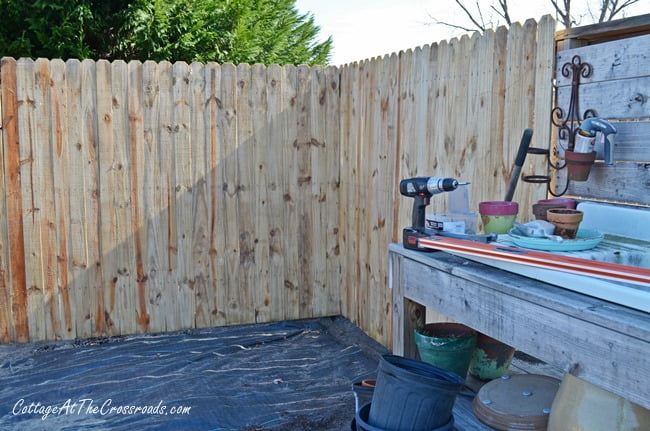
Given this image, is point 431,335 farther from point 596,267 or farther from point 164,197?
point 164,197

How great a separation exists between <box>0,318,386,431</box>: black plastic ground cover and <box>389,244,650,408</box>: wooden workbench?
4.26 feet

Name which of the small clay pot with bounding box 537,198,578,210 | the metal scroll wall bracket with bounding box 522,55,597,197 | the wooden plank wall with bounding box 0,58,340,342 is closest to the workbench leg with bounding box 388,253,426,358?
the small clay pot with bounding box 537,198,578,210

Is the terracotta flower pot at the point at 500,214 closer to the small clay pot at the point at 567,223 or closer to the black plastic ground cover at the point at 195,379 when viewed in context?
the small clay pot at the point at 567,223

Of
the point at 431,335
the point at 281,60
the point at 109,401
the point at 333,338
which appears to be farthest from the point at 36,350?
the point at 281,60

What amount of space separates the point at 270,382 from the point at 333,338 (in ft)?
2.87

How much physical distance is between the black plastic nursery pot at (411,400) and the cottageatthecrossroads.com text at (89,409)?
5.52 feet

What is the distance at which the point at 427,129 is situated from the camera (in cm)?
375

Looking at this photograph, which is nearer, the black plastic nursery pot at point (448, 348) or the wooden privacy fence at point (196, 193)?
the black plastic nursery pot at point (448, 348)

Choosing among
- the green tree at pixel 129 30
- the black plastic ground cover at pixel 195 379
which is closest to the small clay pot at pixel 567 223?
the black plastic ground cover at pixel 195 379

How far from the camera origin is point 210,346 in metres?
4.49

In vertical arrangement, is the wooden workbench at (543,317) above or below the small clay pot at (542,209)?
below

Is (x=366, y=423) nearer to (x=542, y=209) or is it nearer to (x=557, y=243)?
(x=557, y=243)

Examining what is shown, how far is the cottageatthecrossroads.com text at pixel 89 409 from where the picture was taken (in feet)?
11.4

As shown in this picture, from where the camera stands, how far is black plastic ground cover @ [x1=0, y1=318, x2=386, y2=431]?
3.39 metres
